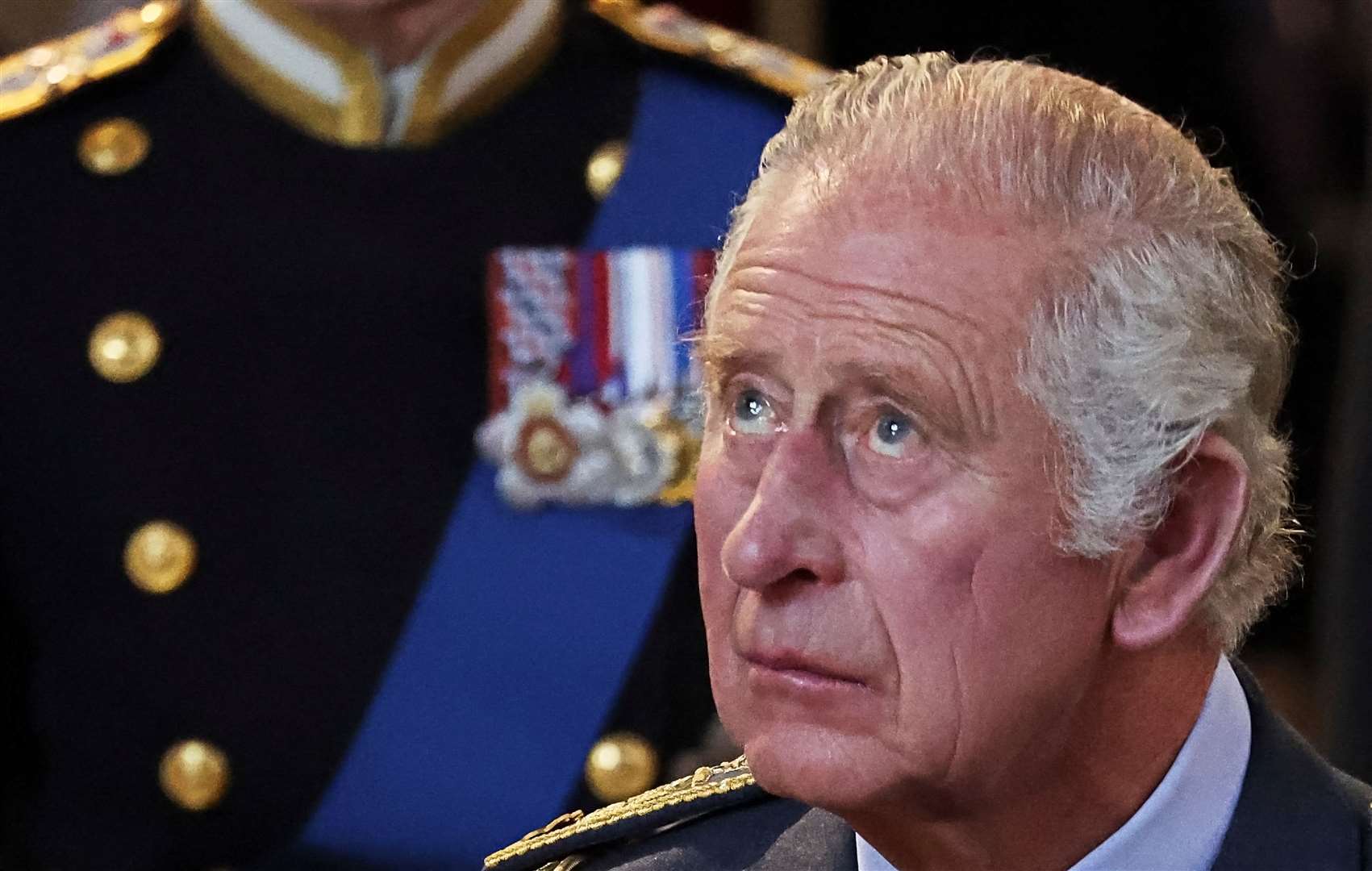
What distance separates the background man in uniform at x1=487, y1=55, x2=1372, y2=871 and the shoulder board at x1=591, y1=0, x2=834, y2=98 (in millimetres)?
674

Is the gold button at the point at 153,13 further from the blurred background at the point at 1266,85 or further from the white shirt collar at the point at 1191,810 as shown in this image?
the blurred background at the point at 1266,85

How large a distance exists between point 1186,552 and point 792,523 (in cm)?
23

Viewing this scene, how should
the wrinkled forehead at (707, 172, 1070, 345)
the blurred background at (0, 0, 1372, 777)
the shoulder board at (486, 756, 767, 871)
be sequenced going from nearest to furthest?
the wrinkled forehead at (707, 172, 1070, 345) < the shoulder board at (486, 756, 767, 871) < the blurred background at (0, 0, 1372, 777)

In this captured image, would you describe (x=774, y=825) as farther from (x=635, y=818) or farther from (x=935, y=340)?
(x=935, y=340)

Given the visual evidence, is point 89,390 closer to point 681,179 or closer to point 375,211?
point 375,211

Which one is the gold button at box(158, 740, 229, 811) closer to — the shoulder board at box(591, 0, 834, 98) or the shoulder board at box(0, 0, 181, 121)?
the shoulder board at box(0, 0, 181, 121)

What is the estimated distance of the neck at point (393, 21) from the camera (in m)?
1.92

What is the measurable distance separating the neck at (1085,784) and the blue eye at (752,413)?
23cm

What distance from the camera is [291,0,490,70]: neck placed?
1919mm

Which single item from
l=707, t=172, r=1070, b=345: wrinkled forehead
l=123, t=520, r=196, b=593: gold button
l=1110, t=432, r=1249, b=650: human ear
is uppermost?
l=707, t=172, r=1070, b=345: wrinkled forehead

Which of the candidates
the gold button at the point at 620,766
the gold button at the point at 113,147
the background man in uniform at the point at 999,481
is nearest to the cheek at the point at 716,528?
the background man in uniform at the point at 999,481

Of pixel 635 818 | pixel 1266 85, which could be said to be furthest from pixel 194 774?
pixel 1266 85

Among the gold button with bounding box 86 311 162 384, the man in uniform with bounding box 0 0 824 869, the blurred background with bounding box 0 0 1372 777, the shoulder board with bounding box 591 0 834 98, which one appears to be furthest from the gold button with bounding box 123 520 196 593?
the blurred background with bounding box 0 0 1372 777

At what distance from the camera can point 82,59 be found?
2.04m
